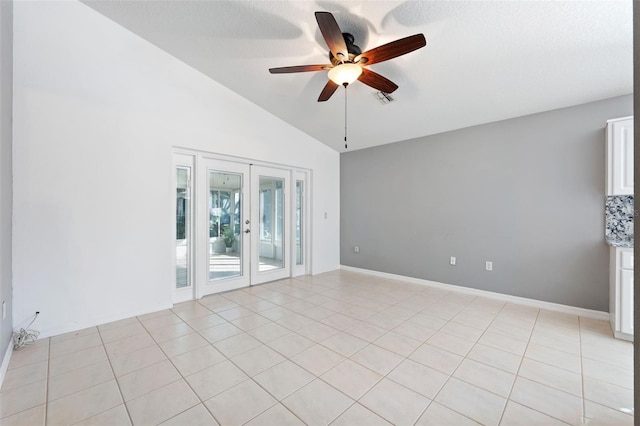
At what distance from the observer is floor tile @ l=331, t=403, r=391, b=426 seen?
1535 millimetres

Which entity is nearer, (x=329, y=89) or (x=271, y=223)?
(x=329, y=89)

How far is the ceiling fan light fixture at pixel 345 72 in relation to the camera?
228 cm

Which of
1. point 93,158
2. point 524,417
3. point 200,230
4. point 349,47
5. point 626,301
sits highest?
point 349,47

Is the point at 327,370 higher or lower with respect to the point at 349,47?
lower

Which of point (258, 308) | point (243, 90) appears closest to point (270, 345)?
point (258, 308)

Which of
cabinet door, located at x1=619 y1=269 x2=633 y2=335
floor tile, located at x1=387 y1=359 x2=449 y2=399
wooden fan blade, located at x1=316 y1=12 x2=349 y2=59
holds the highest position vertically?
wooden fan blade, located at x1=316 y1=12 x2=349 y2=59

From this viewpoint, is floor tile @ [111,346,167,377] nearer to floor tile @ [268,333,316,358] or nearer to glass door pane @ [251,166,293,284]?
floor tile @ [268,333,316,358]

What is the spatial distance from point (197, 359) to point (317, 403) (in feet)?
3.63

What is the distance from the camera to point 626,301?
2506mm

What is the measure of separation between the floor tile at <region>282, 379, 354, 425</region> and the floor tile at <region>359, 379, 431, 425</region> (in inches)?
5.9

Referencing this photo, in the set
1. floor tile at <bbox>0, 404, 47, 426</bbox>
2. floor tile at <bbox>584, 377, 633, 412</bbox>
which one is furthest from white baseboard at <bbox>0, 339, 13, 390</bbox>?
floor tile at <bbox>584, 377, 633, 412</bbox>

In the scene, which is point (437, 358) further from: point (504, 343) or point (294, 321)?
point (294, 321)

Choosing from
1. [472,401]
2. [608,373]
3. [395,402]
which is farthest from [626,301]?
[395,402]

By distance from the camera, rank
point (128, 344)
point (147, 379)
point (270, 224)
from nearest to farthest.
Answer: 1. point (147, 379)
2. point (128, 344)
3. point (270, 224)
